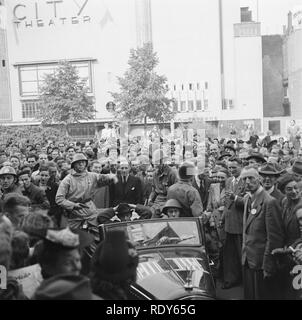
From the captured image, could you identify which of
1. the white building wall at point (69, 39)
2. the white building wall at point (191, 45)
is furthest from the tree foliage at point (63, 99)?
the white building wall at point (191, 45)

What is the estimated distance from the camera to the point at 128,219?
4.37m

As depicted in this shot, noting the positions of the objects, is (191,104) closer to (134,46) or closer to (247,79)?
(247,79)

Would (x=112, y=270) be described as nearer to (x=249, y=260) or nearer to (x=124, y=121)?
(x=249, y=260)

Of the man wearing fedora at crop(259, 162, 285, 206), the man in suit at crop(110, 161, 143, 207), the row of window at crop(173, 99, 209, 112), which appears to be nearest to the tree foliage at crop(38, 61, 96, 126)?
the man in suit at crop(110, 161, 143, 207)

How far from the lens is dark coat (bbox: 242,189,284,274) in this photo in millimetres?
3781

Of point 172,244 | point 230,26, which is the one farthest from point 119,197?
point 230,26

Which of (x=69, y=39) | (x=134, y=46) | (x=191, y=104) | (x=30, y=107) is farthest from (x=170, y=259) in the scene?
(x=191, y=104)

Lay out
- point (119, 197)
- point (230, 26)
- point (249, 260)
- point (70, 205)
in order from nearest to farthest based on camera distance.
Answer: point (249, 260), point (70, 205), point (119, 197), point (230, 26)

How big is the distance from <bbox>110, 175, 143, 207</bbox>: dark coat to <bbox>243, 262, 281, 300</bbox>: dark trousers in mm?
1927

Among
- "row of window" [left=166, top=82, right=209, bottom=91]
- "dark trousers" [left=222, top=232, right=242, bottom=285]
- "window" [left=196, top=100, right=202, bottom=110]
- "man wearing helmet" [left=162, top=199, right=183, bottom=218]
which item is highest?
"row of window" [left=166, top=82, right=209, bottom=91]

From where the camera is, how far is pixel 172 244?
3.94 m

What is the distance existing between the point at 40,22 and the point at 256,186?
4623mm

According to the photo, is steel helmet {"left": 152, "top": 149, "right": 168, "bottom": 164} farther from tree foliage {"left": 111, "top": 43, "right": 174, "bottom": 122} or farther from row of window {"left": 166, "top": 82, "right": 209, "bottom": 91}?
row of window {"left": 166, "top": 82, "right": 209, "bottom": 91}

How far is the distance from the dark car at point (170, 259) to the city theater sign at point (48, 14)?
3.70m
